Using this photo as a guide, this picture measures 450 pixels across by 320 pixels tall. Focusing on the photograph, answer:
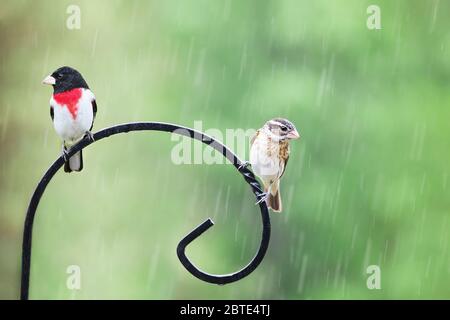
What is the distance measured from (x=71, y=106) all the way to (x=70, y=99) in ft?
0.13

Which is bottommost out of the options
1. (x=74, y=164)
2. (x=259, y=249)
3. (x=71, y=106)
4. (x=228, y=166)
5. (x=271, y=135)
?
(x=228, y=166)

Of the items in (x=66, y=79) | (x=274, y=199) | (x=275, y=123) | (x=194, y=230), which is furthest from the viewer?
(x=274, y=199)

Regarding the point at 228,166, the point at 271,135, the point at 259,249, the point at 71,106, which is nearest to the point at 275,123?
the point at 271,135

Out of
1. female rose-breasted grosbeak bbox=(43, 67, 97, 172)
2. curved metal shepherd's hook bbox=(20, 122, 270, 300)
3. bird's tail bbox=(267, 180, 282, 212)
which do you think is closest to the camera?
curved metal shepherd's hook bbox=(20, 122, 270, 300)

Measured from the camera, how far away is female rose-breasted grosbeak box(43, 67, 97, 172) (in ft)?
10.8

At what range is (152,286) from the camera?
6.25 meters

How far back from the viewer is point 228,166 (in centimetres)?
605

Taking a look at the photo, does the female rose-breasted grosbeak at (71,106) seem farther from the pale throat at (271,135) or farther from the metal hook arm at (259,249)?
the metal hook arm at (259,249)

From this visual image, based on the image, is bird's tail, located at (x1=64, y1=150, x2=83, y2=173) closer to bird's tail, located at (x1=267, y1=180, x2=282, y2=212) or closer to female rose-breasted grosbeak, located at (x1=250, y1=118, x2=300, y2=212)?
female rose-breasted grosbeak, located at (x1=250, y1=118, x2=300, y2=212)

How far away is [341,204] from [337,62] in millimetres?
1230

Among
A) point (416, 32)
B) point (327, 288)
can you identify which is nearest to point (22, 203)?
point (327, 288)

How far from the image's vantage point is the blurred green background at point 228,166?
5957mm

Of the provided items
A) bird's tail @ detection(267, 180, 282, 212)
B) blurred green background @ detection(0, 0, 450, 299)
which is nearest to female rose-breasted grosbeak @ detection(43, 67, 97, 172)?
bird's tail @ detection(267, 180, 282, 212)

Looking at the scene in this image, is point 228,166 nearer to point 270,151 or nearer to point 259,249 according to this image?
point 270,151
